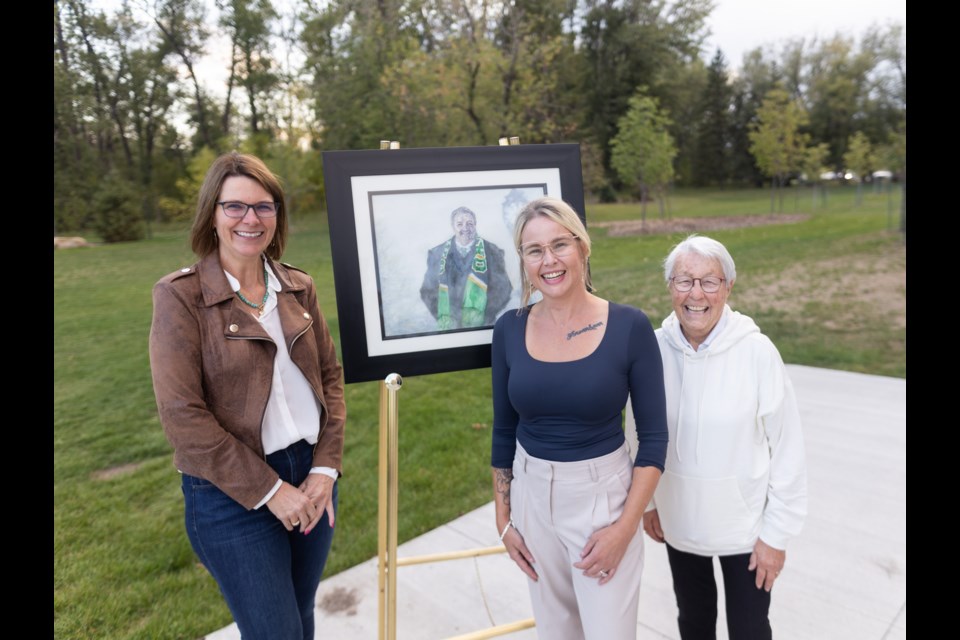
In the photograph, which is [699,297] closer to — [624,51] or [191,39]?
[191,39]

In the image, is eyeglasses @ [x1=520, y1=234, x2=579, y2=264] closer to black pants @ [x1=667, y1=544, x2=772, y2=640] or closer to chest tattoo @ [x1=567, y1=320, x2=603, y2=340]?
chest tattoo @ [x1=567, y1=320, x2=603, y2=340]

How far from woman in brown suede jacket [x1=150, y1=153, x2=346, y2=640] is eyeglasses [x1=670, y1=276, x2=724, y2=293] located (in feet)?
3.51

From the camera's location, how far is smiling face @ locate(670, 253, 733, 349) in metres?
1.59

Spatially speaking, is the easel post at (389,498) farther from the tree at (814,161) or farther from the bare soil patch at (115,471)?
the tree at (814,161)

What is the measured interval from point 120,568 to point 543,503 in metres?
2.62

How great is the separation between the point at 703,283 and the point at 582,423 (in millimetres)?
515

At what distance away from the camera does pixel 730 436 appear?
1.61 meters

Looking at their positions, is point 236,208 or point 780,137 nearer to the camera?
point 236,208

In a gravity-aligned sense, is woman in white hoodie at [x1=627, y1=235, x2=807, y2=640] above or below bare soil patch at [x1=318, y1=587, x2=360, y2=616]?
above

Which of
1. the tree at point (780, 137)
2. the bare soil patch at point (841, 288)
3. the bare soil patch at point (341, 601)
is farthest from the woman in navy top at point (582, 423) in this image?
the tree at point (780, 137)

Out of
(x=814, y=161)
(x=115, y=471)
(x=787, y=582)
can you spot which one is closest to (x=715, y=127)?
(x=814, y=161)

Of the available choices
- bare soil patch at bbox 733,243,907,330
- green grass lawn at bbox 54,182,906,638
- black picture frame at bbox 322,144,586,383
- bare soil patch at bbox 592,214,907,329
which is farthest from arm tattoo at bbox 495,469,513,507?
bare soil patch at bbox 733,243,907,330
